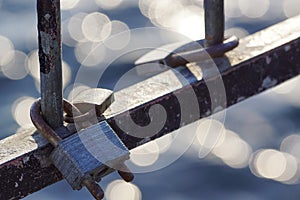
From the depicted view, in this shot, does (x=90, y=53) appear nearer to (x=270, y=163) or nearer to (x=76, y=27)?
(x=76, y=27)

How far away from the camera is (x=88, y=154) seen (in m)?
1.29

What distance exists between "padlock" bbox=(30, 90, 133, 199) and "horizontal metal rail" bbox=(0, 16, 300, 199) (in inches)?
1.1

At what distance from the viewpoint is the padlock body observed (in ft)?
4.14

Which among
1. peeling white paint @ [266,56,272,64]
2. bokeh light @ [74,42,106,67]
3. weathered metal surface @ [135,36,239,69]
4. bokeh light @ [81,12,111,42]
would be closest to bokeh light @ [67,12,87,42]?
bokeh light @ [81,12,111,42]

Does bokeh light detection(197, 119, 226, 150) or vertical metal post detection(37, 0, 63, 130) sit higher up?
vertical metal post detection(37, 0, 63, 130)

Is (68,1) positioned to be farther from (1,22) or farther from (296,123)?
(296,123)

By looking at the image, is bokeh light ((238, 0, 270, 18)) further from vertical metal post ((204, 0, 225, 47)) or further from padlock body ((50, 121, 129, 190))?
padlock body ((50, 121, 129, 190))

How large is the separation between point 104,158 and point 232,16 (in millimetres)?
9330

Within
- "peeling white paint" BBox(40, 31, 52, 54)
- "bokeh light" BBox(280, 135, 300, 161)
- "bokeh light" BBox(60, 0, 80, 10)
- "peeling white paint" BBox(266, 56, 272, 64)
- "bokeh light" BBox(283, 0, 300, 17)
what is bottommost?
"bokeh light" BBox(60, 0, 80, 10)

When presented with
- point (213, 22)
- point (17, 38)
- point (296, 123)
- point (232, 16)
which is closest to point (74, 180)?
point (213, 22)

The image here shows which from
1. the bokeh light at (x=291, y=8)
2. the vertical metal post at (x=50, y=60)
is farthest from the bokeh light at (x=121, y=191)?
the vertical metal post at (x=50, y=60)

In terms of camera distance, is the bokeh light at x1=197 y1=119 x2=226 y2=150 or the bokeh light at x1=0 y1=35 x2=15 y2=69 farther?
the bokeh light at x1=0 y1=35 x2=15 y2=69

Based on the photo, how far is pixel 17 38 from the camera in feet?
31.5

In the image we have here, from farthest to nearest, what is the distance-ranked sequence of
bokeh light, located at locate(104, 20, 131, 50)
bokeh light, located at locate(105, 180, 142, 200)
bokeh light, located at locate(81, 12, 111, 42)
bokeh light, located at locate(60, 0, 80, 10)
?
bokeh light, located at locate(60, 0, 80, 10), bokeh light, located at locate(81, 12, 111, 42), bokeh light, located at locate(104, 20, 131, 50), bokeh light, located at locate(105, 180, 142, 200)
